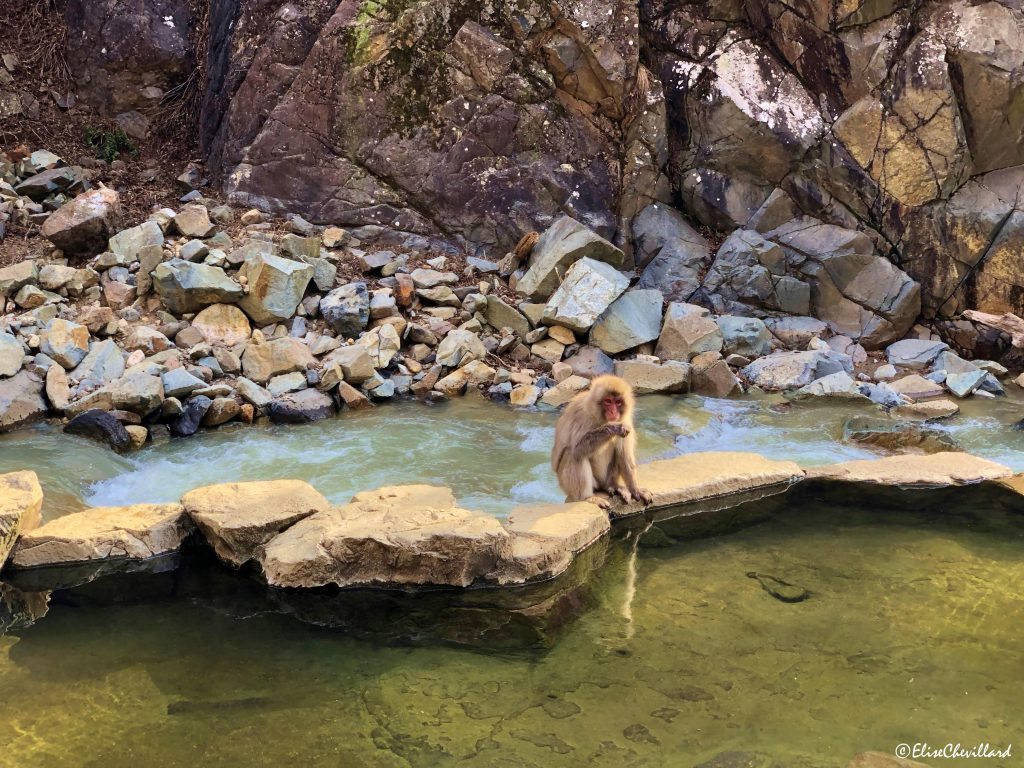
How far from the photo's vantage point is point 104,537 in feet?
13.5

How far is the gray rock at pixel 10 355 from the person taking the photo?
6852 mm

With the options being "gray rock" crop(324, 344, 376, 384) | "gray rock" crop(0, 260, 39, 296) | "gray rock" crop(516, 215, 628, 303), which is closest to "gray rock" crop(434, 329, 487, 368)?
"gray rock" crop(324, 344, 376, 384)

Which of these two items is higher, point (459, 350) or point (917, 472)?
point (459, 350)

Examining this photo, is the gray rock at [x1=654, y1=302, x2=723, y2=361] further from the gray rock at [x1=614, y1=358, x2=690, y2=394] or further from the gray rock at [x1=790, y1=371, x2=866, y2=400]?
the gray rock at [x1=790, y1=371, x2=866, y2=400]

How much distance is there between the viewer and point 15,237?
8.99m

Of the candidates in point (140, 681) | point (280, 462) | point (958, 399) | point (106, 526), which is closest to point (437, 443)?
point (280, 462)

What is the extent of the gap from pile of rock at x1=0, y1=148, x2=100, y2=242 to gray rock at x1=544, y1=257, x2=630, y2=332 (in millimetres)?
4834

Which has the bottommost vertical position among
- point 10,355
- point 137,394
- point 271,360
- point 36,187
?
point 137,394

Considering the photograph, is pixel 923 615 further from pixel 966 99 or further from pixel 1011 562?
pixel 966 99

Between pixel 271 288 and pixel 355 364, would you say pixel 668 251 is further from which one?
pixel 271 288

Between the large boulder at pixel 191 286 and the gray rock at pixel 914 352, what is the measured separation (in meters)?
6.87

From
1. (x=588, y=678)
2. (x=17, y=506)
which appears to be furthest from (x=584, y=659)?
(x=17, y=506)

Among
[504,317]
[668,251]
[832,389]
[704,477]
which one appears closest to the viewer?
[704,477]

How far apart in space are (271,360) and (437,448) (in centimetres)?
202
